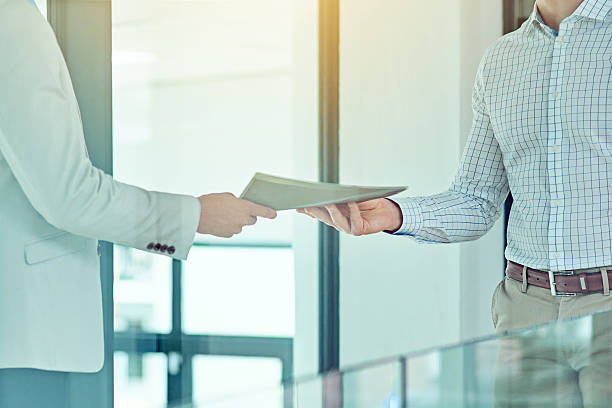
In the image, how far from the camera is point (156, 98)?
4.18 ft

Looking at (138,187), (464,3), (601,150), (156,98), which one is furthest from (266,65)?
(601,150)

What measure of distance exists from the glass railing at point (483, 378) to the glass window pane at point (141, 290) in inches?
18.0

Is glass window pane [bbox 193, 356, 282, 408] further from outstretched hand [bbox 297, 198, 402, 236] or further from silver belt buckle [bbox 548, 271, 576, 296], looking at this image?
silver belt buckle [bbox 548, 271, 576, 296]

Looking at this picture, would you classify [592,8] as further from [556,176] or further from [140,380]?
[140,380]

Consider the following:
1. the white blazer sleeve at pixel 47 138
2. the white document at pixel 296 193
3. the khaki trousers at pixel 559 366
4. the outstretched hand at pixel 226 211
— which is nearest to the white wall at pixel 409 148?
the white document at pixel 296 193

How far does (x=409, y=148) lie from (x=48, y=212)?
0.98 metres

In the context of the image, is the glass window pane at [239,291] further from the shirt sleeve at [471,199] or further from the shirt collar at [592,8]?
the shirt collar at [592,8]

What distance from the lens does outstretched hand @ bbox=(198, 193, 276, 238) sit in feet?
3.92

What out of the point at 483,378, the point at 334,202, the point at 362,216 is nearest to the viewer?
the point at 483,378

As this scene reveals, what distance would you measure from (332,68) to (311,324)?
0.61m

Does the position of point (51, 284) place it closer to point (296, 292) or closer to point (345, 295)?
point (296, 292)

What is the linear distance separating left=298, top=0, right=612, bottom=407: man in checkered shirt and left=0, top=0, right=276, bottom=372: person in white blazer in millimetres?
385

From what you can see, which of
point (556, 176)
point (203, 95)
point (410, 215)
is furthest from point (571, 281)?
point (203, 95)

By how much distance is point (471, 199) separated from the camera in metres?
1.47
